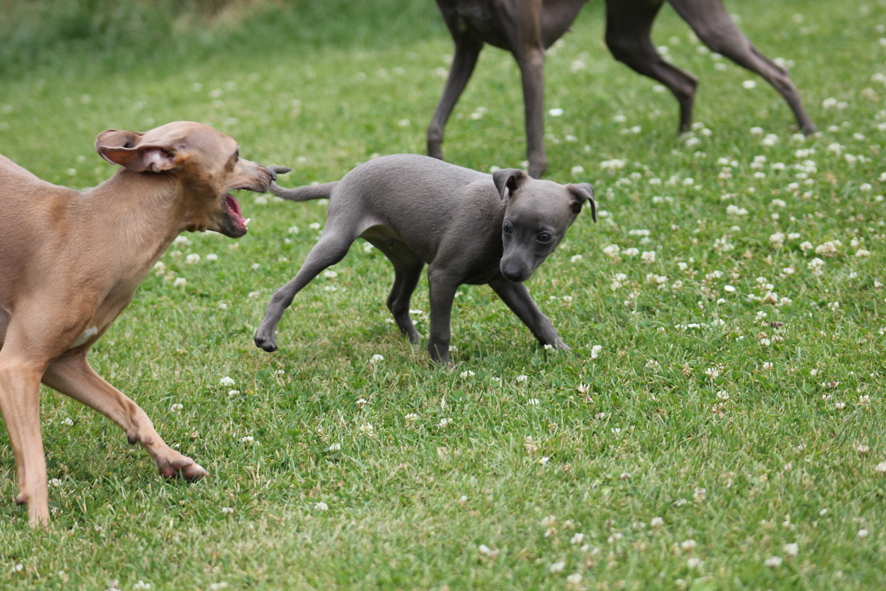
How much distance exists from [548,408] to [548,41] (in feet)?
13.1

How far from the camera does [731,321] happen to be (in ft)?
15.1

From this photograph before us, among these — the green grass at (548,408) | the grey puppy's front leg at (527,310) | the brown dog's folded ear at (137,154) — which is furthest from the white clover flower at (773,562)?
the brown dog's folded ear at (137,154)

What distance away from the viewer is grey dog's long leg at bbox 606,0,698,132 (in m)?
7.23

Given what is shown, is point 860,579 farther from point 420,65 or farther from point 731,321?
point 420,65

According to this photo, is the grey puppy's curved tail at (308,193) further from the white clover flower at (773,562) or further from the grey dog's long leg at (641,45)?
the grey dog's long leg at (641,45)

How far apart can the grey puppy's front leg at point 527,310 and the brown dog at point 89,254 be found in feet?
4.44

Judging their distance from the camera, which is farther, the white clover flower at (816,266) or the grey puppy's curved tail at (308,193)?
the white clover flower at (816,266)

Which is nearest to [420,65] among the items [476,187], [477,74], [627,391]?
[477,74]

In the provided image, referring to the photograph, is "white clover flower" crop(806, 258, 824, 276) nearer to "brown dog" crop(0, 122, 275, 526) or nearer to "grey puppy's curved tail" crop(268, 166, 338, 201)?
"grey puppy's curved tail" crop(268, 166, 338, 201)

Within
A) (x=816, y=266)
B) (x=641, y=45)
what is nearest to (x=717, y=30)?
(x=641, y=45)

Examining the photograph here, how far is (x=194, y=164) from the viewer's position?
368 cm

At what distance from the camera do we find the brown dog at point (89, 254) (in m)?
3.36

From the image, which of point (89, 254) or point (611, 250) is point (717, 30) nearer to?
point (611, 250)

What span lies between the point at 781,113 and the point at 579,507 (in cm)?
600
